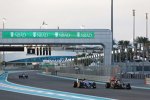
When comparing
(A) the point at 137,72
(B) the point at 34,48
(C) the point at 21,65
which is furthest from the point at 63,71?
(C) the point at 21,65

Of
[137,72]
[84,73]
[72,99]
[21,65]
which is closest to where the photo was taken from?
[72,99]

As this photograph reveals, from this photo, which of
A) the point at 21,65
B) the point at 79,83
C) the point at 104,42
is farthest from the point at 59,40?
the point at 21,65

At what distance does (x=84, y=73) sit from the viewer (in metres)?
57.7

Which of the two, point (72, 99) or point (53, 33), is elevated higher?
point (53, 33)

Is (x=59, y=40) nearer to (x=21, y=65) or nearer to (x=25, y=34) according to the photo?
(x=25, y=34)

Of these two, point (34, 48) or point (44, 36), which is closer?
point (44, 36)

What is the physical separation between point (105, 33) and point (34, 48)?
15.3m

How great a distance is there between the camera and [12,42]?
4925 centimetres

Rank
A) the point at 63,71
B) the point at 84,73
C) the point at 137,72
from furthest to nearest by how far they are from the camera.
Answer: the point at 63,71
the point at 84,73
the point at 137,72

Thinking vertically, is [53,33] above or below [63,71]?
above

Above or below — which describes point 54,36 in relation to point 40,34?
below

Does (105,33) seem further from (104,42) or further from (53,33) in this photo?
(53,33)

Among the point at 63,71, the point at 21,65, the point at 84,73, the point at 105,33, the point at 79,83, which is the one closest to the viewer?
the point at 79,83

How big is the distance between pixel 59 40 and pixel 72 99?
27.9m
